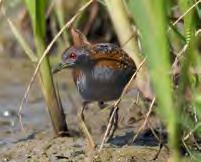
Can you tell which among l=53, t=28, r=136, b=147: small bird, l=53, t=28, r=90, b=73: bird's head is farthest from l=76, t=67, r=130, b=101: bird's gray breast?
l=53, t=28, r=90, b=73: bird's head

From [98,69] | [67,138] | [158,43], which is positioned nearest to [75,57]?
[98,69]

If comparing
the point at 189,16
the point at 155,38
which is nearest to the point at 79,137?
the point at 189,16

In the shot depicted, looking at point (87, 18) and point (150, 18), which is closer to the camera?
point (150, 18)

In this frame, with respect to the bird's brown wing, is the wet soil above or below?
below

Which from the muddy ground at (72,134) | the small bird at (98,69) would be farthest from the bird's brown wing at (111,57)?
the muddy ground at (72,134)

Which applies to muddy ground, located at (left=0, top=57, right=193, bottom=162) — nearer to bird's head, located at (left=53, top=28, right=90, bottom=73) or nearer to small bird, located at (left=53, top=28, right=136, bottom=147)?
small bird, located at (left=53, top=28, right=136, bottom=147)

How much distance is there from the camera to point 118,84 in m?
3.96

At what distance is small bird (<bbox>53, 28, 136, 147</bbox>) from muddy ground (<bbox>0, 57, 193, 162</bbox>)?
148 millimetres

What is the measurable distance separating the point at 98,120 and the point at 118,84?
1054 millimetres

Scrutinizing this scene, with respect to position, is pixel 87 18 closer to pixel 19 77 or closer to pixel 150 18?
pixel 19 77

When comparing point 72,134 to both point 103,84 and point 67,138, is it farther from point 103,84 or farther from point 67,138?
point 103,84

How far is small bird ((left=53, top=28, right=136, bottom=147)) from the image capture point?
3971 mm

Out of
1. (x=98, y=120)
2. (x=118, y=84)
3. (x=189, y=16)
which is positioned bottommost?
(x=98, y=120)

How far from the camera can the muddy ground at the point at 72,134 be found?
4.00m
